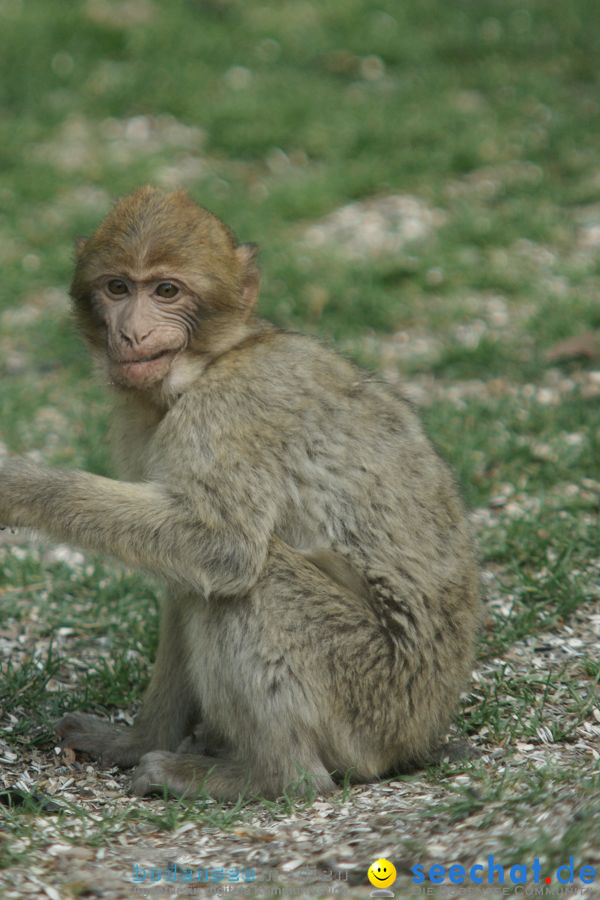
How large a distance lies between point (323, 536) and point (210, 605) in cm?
47

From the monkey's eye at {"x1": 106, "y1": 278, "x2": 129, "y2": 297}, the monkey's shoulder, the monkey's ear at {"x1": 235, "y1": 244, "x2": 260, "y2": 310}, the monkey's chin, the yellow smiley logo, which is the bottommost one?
the yellow smiley logo

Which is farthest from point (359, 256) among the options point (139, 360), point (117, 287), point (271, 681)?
point (271, 681)

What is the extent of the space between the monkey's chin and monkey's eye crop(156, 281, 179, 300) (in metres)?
0.21

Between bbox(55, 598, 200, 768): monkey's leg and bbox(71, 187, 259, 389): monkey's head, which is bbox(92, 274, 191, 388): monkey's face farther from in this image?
bbox(55, 598, 200, 768): monkey's leg

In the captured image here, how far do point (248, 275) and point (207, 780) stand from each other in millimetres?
1848

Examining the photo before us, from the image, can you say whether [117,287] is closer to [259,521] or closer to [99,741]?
[259,521]

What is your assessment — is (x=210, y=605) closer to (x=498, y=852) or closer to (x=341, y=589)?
(x=341, y=589)

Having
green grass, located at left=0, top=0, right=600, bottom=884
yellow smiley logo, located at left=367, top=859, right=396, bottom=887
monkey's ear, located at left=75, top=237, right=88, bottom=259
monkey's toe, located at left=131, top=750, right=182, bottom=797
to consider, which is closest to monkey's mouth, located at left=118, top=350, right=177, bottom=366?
monkey's ear, located at left=75, top=237, right=88, bottom=259

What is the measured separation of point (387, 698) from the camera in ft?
15.8

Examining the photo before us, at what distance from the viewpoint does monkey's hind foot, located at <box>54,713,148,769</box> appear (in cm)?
528

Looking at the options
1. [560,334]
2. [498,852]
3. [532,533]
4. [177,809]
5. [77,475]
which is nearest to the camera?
[498,852]

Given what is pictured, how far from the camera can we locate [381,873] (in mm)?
3963

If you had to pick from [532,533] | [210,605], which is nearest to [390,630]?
[210,605]

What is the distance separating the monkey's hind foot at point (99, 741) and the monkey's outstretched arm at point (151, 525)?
84cm
